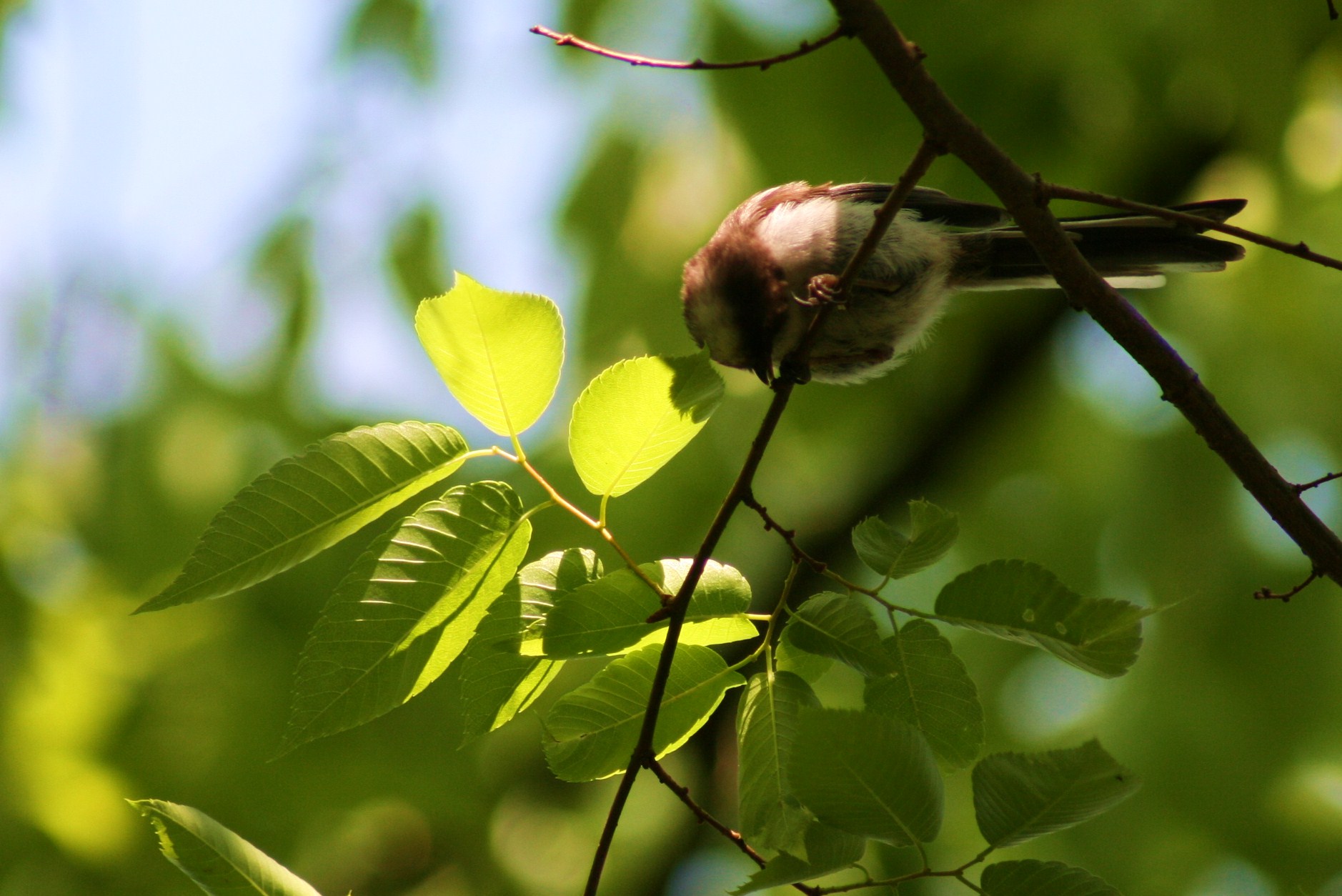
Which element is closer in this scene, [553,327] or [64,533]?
[553,327]

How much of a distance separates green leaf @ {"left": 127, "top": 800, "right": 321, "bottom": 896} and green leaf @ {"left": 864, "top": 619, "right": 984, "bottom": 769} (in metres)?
0.96

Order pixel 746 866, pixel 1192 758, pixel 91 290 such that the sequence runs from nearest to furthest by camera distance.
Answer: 1. pixel 1192 758
2. pixel 91 290
3. pixel 746 866

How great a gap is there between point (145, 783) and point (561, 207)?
3.24m

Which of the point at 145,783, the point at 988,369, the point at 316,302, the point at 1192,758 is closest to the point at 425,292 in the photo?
the point at 316,302

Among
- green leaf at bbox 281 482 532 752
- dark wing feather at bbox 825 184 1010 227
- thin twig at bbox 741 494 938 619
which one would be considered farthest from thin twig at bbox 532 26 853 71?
dark wing feather at bbox 825 184 1010 227

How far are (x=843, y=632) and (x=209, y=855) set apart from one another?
1.00 meters

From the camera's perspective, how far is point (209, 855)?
1.49 metres

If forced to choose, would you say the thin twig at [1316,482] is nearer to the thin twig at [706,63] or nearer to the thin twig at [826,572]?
the thin twig at [826,572]

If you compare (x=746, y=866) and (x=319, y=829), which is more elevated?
(x=746, y=866)

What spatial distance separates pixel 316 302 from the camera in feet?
16.3

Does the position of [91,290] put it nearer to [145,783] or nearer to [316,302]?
[316,302]

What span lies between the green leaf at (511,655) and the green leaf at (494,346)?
263 millimetres

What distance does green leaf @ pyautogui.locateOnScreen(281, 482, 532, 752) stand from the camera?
1448 millimetres

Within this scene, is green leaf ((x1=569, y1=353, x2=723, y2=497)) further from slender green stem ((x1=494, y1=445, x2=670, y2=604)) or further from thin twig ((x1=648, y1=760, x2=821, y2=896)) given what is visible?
thin twig ((x1=648, y1=760, x2=821, y2=896))
